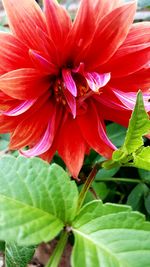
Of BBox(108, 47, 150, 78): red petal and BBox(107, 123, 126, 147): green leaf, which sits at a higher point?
BBox(108, 47, 150, 78): red petal

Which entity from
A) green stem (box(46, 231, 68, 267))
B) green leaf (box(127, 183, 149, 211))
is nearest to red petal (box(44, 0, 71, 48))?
green stem (box(46, 231, 68, 267))

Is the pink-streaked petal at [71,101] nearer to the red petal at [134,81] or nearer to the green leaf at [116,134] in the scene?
the red petal at [134,81]

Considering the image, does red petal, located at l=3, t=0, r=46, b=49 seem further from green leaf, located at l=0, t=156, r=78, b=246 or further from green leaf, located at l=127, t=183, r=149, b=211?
green leaf, located at l=127, t=183, r=149, b=211

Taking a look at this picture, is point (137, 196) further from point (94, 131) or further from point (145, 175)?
point (94, 131)

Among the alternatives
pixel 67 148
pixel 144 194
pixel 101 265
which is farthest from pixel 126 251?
pixel 144 194

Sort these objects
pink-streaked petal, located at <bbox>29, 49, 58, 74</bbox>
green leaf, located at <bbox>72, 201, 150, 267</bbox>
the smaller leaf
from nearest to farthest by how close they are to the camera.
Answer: green leaf, located at <bbox>72, 201, 150, 267</bbox>, pink-streaked petal, located at <bbox>29, 49, 58, 74</bbox>, the smaller leaf

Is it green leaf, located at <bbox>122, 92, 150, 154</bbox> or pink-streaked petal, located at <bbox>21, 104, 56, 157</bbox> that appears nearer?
green leaf, located at <bbox>122, 92, 150, 154</bbox>
